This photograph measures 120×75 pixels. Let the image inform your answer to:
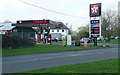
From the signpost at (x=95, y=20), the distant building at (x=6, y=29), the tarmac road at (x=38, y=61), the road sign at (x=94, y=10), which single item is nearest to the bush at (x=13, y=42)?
the tarmac road at (x=38, y=61)

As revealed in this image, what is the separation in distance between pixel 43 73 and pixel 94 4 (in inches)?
1114

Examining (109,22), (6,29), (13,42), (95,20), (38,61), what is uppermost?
(109,22)

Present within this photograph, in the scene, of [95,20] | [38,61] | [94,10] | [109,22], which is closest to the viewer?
[38,61]

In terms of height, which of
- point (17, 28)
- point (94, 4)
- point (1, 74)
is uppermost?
point (94, 4)

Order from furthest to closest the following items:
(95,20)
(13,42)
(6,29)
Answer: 1. (6,29)
2. (95,20)
3. (13,42)

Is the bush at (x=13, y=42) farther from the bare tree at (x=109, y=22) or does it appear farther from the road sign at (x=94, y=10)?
the bare tree at (x=109, y=22)

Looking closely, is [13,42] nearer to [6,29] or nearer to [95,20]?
[95,20]

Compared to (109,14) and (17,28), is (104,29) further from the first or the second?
(17,28)

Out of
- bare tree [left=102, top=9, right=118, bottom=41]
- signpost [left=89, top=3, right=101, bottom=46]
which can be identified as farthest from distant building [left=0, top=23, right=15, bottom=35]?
bare tree [left=102, top=9, right=118, bottom=41]

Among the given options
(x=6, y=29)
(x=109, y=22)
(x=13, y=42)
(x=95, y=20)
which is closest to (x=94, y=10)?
(x=95, y=20)

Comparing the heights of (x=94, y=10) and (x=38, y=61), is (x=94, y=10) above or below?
Answer: above

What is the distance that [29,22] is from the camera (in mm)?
41812

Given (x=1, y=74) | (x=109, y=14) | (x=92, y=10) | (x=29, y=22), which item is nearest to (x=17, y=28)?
(x=29, y=22)

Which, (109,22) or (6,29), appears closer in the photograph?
(6,29)
